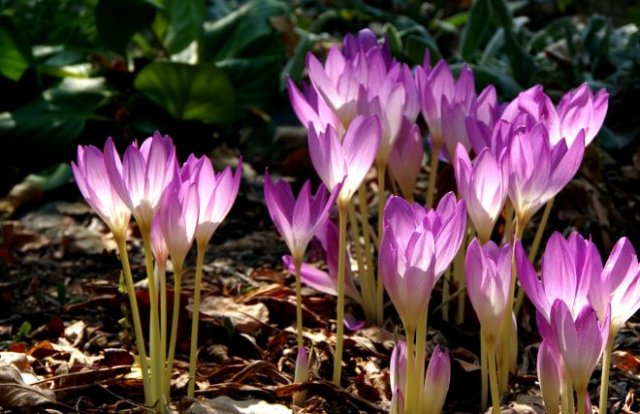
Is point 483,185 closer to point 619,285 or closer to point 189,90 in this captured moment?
point 619,285

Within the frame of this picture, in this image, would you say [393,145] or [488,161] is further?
[393,145]

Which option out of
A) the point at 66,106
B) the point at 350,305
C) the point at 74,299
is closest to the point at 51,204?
the point at 66,106

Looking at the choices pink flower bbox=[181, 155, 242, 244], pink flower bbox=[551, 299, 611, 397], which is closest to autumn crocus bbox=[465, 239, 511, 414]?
pink flower bbox=[551, 299, 611, 397]

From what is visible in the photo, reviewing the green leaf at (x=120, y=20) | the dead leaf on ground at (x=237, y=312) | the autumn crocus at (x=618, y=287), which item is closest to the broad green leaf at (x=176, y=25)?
the green leaf at (x=120, y=20)

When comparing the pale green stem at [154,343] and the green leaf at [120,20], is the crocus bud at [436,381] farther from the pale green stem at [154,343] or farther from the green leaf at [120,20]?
the green leaf at [120,20]

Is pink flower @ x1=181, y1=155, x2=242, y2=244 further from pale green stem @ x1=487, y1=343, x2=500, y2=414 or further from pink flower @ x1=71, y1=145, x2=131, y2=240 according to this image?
pale green stem @ x1=487, y1=343, x2=500, y2=414

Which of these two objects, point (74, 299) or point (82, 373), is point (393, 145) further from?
point (74, 299)

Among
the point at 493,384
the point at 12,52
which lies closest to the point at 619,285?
the point at 493,384
